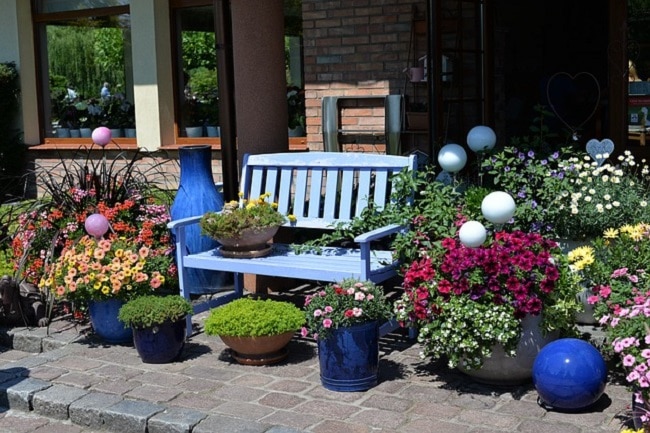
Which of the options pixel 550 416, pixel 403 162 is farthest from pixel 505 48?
pixel 550 416

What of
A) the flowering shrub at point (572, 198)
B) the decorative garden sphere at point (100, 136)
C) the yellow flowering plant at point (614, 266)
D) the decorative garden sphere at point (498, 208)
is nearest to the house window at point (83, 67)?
the decorative garden sphere at point (100, 136)

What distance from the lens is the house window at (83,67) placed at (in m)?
11.8

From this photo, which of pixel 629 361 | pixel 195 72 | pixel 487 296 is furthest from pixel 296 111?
pixel 629 361

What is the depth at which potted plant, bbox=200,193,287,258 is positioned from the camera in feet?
18.6

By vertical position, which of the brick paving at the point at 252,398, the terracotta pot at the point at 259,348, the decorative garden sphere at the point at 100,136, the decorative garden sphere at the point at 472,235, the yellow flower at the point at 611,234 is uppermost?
the decorative garden sphere at the point at 100,136

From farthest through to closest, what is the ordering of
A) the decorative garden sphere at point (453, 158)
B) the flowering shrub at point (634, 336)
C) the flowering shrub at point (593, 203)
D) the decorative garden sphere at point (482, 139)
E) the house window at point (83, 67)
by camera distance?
the house window at point (83, 67) → the decorative garden sphere at point (482, 139) → the decorative garden sphere at point (453, 158) → the flowering shrub at point (593, 203) → the flowering shrub at point (634, 336)

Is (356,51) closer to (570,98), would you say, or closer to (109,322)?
(570,98)

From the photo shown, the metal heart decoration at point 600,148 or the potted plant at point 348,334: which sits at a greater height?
the metal heart decoration at point 600,148

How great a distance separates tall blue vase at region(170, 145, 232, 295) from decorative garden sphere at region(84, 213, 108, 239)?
2.51 feet

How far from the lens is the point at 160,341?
5.24 metres

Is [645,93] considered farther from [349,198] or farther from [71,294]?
[71,294]

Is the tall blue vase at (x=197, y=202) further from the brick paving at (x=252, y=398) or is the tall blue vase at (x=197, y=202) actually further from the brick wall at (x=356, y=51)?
the brick wall at (x=356, y=51)

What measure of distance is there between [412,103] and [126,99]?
4.82 m

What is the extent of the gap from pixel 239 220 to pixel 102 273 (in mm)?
880
